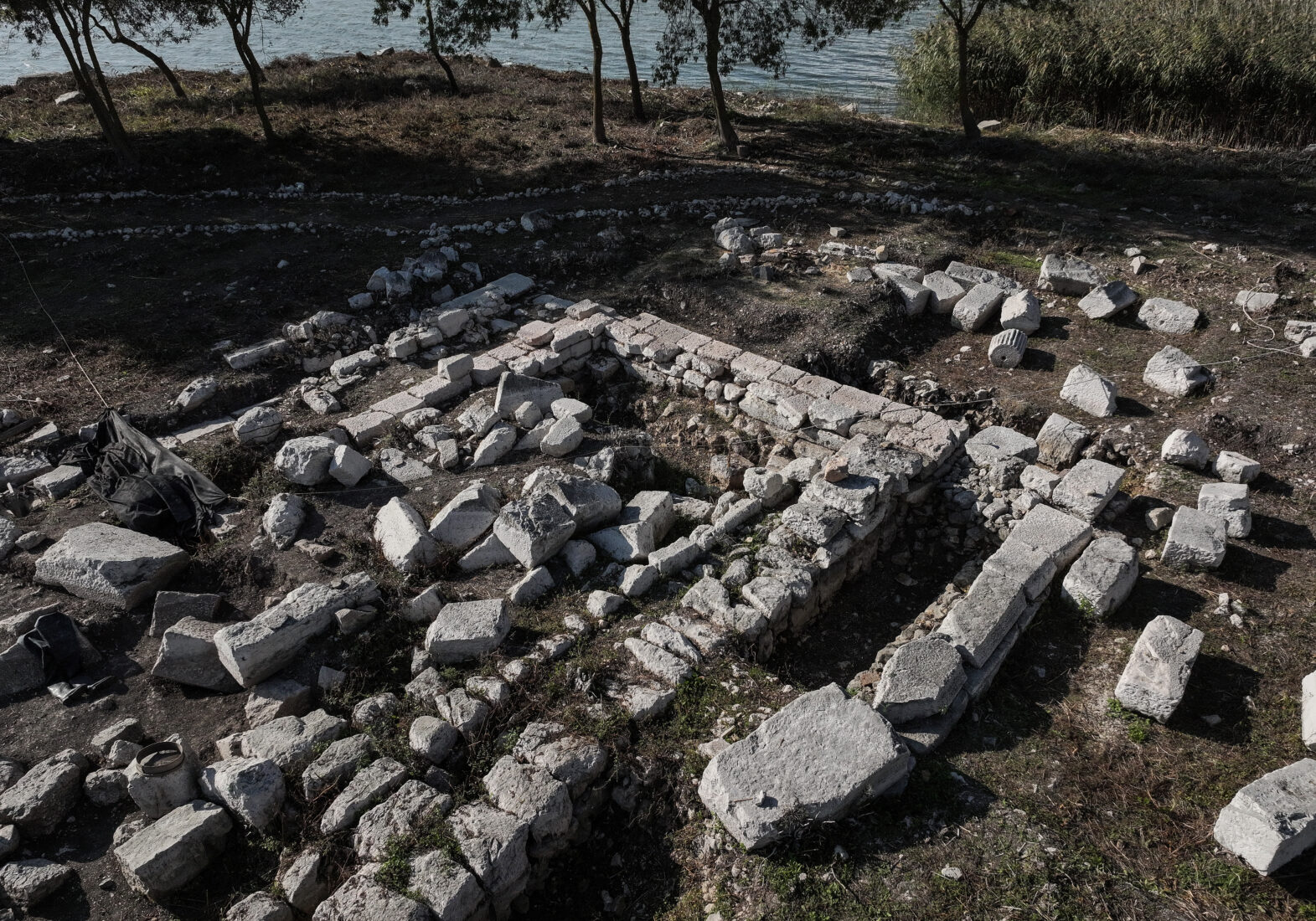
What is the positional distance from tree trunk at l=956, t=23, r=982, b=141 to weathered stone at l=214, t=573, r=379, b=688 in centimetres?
1553

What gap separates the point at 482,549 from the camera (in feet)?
21.7

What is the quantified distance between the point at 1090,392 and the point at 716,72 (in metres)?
11.1

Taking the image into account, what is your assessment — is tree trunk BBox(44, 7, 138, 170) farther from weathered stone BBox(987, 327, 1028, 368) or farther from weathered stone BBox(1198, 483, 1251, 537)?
weathered stone BBox(1198, 483, 1251, 537)

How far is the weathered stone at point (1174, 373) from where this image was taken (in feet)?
26.6

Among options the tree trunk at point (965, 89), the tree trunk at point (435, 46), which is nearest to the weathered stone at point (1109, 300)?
the tree trunk at point (965, 89)

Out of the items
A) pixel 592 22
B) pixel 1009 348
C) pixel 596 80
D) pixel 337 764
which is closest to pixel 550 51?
pixel 596 80

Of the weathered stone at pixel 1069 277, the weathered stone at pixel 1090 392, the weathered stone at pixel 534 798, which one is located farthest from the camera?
the weathered stone at pixel 1069 277

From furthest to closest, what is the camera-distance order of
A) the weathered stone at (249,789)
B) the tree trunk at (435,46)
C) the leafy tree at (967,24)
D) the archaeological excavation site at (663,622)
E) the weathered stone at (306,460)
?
the tree trunk at (435,46) < the leafy tree at (967,24) < the weathered stone at (306,460) < the weathered stone at (249,789) < the archaeological excavation site at (663,622)

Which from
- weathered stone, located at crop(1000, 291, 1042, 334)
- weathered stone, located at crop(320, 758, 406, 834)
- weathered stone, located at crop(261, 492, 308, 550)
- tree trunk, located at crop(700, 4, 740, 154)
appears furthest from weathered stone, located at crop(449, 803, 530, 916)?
tree trunk, located at crop(700, 4, 740, 154)

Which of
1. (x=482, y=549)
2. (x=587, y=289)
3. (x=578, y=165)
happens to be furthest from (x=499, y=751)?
(x=578, y=165)

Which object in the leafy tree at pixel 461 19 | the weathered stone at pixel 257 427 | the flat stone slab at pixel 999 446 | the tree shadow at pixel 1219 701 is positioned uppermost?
the leafy tree at pixel 461 19

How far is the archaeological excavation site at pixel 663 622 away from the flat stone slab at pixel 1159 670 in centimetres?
2

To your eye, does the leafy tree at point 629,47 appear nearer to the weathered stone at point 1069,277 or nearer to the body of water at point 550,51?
the body of water at point 550,51

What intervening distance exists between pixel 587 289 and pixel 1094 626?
767cm
